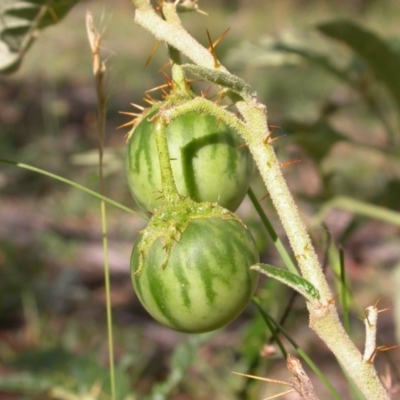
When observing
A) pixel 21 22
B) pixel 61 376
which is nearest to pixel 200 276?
pixel 21 22

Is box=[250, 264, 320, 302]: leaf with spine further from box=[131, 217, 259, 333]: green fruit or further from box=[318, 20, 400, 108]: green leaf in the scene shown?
box=[318, 20, 400, 108]: green leaf

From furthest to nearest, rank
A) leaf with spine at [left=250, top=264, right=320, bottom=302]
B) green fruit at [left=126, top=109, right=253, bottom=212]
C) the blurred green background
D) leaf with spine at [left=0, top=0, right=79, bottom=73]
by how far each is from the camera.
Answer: the blurred green background < leaf with spine at [left=0, top=0, right=79, bottom=73] < green fruit at [left=126, top=109, right=253, bottom=212] < leaf with spine at [left=250, top=264, right=320, bottom=302]

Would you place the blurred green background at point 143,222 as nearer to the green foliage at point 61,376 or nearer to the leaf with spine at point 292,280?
the green foliage at point 61,376

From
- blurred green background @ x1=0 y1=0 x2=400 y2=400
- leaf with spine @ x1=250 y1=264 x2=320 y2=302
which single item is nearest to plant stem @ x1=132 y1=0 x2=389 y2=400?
leaf with spine @ x1=250 y1=264 x2=320 y2=302

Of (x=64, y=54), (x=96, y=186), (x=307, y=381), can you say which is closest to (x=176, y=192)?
(x=307, y=381)

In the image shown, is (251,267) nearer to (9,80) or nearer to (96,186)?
(96,186)

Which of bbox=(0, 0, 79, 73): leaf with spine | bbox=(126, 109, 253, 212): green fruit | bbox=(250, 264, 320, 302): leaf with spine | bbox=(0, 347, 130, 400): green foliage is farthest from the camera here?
bbox=(0, 347, 130, 400): green foliage

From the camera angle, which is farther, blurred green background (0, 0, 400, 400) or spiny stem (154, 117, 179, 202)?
blurred green background (0, 0, 400, 400)
